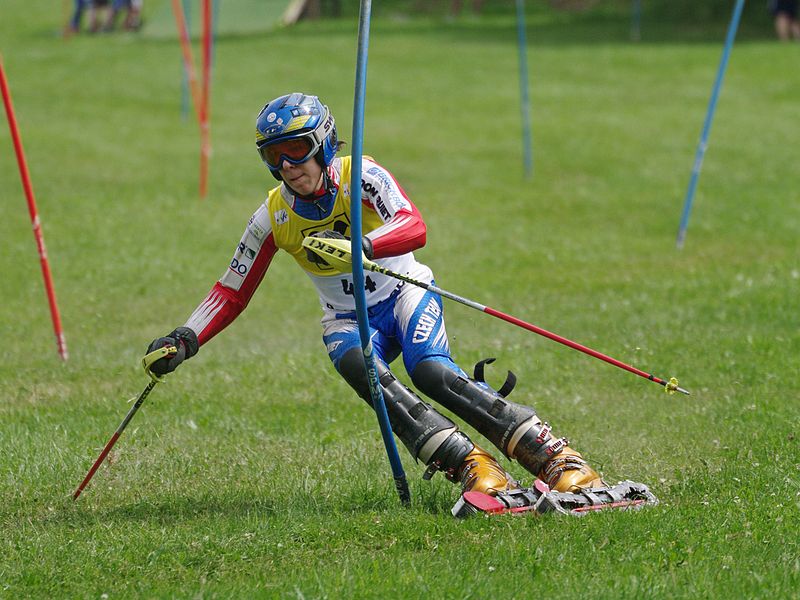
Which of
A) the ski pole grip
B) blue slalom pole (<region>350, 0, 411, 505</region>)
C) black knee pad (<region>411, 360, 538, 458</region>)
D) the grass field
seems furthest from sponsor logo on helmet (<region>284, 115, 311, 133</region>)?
the grass field

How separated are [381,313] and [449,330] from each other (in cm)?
605

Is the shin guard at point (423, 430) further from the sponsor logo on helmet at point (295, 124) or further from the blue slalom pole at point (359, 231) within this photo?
the sponsor logo on helmet at point (295, 124)

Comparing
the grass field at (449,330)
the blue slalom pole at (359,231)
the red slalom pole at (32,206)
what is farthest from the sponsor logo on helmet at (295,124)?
the red slalom pole at (32,206)

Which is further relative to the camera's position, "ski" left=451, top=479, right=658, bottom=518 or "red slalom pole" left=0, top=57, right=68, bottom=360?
"red slalom pole" left=0, top=57, right=68, bottom=360

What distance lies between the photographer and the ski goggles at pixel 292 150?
22.4ft

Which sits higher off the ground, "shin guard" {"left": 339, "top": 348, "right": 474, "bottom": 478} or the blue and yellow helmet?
the blue and yellow helmet

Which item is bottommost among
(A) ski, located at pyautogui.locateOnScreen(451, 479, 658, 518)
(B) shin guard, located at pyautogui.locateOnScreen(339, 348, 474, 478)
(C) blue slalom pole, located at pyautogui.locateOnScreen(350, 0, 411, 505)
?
(A) ski, located at pyautogui.locateOnScreen(451, 479, 658, 518)

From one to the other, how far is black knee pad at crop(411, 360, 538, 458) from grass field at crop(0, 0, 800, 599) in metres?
0.53

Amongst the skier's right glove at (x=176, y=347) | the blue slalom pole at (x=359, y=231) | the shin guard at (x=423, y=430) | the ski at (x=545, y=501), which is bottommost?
the ski at (x=545, y=501)

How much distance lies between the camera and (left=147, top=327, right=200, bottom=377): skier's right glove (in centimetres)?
712

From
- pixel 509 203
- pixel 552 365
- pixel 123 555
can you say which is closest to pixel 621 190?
pixel 509 203

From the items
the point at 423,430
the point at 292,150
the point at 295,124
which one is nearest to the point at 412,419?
the point at 423,430

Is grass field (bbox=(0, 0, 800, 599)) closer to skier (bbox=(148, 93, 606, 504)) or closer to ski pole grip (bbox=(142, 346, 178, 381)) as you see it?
skier (bbox=(148, 93, 606, 504))

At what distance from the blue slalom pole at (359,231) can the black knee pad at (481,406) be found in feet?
1.21
